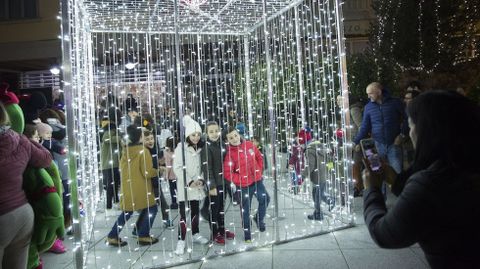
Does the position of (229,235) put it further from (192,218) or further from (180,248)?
(180,248)

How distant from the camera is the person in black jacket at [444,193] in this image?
5.18 feet

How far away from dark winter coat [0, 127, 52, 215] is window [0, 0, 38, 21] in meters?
14.8

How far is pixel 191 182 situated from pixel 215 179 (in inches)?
13.5

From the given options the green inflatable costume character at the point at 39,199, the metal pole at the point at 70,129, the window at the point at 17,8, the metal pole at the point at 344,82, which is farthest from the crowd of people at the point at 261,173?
the window at the point at 17,8

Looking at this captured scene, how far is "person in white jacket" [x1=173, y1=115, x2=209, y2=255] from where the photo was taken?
4809 mm

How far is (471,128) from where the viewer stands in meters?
1.60

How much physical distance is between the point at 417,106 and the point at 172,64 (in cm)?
766

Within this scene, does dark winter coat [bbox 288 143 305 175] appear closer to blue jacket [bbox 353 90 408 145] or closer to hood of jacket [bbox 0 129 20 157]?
blue jacket [bbox 353 90 408 145]

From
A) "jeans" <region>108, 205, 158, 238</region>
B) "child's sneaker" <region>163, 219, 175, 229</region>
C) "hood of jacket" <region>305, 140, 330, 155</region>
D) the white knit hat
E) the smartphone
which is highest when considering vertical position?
the white knit hat

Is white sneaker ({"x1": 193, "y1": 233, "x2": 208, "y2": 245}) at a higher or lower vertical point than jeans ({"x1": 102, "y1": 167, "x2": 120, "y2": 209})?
lower

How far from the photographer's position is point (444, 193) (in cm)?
158

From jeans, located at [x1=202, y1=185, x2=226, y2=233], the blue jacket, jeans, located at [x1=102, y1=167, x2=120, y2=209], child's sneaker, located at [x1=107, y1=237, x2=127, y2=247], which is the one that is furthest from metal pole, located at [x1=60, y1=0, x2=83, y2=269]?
the blue jacket

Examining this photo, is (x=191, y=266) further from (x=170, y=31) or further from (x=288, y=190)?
(x=170, y=31)

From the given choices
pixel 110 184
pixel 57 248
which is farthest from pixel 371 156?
pixel 110 184
